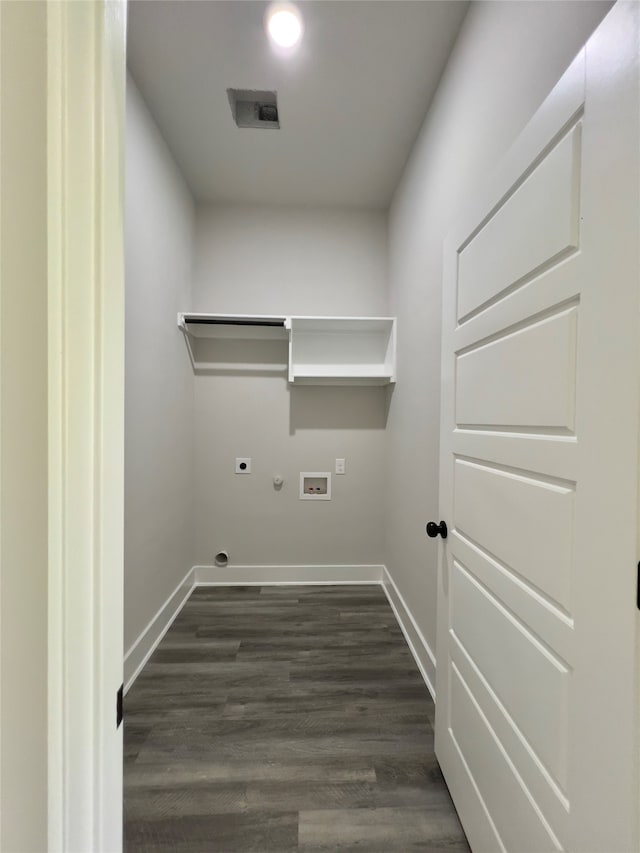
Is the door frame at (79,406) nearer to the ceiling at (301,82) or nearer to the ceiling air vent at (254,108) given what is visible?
the ceiling at (301,82)

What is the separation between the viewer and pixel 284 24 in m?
1.44

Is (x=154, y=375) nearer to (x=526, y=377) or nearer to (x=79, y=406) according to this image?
(x=79, y=406)

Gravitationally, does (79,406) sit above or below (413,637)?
above

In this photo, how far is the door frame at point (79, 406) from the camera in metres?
0.48

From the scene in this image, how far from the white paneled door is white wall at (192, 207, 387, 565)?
166cm

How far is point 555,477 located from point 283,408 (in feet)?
7.23

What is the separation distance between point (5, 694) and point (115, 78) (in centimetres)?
86

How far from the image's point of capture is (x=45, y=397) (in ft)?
1.65

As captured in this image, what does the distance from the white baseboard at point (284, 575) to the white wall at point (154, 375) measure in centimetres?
27

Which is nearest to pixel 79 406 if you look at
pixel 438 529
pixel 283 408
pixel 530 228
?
pixel 530 228

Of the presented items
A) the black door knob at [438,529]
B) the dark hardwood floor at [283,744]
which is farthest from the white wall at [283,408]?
the black door knob at [438,529]

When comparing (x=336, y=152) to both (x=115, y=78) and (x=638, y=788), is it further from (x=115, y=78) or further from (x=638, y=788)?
(x=638, y=788)

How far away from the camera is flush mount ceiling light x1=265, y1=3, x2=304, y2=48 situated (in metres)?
1.40

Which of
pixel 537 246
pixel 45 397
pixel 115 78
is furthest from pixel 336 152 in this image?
pixel 45 397
